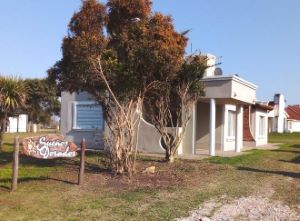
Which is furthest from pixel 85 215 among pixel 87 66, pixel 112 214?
pixel 87 66

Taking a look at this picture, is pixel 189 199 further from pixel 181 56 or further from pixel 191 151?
pixel 191 151

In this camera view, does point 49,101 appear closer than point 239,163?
No

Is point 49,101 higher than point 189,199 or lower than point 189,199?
higher

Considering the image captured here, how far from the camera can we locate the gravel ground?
343 inches

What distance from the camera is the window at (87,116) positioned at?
2588cm

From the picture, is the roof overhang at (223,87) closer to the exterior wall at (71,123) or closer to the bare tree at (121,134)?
the bare tree at (121,134)

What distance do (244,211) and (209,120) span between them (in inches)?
572

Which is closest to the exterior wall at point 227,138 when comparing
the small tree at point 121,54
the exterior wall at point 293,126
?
the small tree at point 121,54

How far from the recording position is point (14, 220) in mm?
8234

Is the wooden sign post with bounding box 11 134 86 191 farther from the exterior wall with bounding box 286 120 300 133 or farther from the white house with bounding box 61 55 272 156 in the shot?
the exterior wall with bounding box 286 120 300 133

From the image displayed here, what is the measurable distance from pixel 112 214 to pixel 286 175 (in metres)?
7.51

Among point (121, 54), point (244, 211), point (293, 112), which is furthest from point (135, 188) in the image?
point (293, 112)

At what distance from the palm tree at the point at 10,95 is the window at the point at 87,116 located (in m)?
5.73

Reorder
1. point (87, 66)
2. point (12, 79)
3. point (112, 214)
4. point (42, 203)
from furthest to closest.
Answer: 1. point (12, 79)
2. point (87, 66)
3. point (42, 203)
4. point (112, 214)
